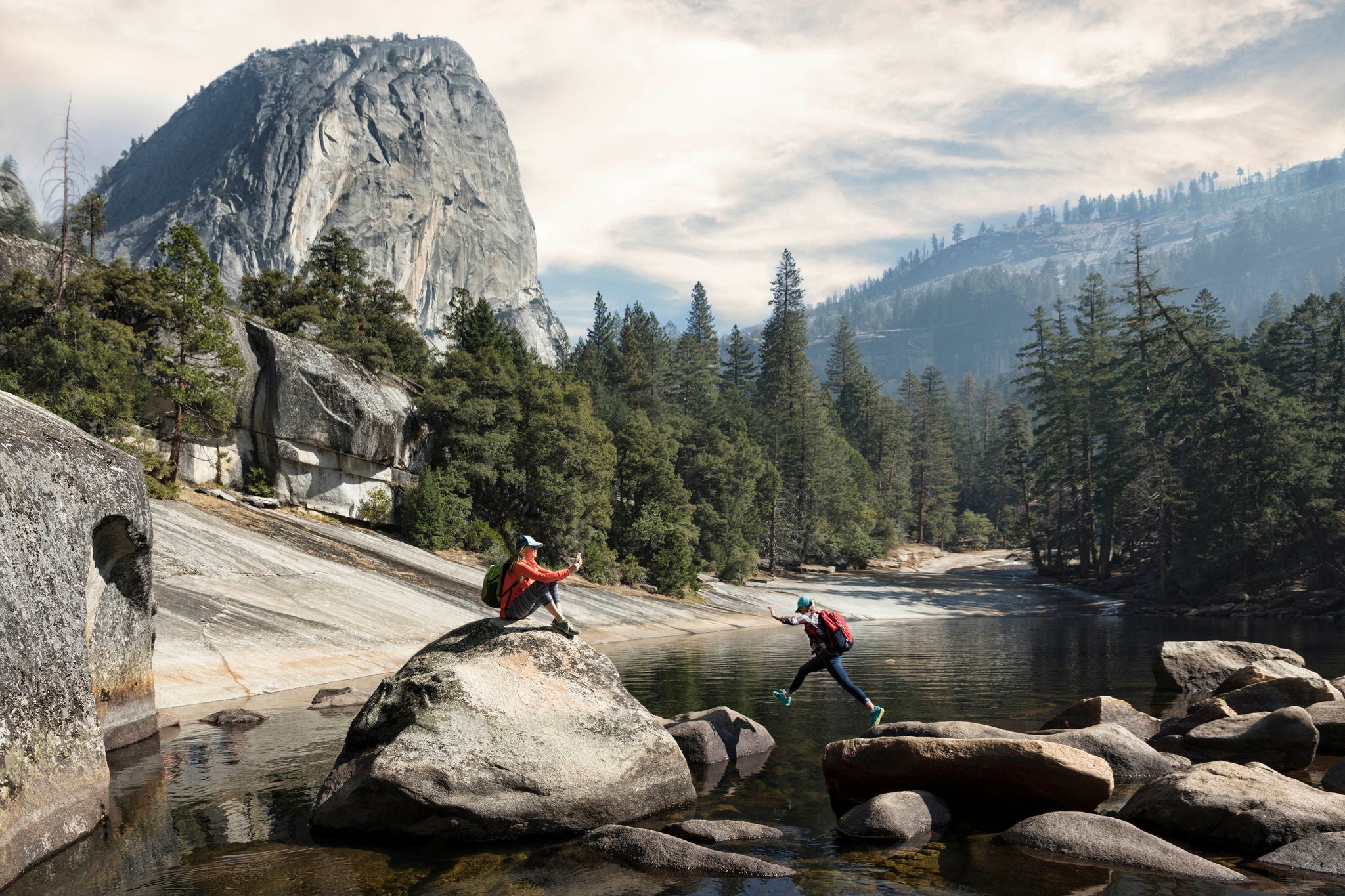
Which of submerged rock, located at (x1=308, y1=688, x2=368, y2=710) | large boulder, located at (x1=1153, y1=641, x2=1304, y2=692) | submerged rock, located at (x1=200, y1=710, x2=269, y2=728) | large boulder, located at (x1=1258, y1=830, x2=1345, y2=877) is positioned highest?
large boulder, located at (x1=1258, y1=830, x2=1345, y2=877)

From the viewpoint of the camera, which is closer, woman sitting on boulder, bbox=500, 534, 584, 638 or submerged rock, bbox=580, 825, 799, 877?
submerged rock, bbox=580, 825, 799, 877

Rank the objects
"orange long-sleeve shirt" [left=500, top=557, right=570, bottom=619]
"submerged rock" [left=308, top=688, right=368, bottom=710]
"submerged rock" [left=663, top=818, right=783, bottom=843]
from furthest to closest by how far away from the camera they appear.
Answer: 1. "submerged rock" [left=308, top=688, right=368, bottom=710]
2. "orange long-sleeve shirt" [left=500, top=557, right=570, bottom=619]
3. "submerged rock" [left=663, top=818, right=783, bottom=843]

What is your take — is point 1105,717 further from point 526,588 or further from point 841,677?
point 526,588

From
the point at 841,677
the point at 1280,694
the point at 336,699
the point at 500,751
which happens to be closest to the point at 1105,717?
the point at 1280,694

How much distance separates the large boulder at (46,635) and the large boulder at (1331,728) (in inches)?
708

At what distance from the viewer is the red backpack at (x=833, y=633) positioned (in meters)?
14.8

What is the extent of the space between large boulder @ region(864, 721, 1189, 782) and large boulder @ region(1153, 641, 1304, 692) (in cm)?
986

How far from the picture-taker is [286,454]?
4475 cm

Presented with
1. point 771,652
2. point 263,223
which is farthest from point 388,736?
→ point 263,223

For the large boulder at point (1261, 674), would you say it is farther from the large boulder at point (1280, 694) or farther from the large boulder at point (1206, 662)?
the large boulder at point (1206, 662)

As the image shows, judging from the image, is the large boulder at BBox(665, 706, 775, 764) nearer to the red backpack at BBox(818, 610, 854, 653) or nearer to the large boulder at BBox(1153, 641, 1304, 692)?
the red backpack at BBox(818, 610, 854, 653)

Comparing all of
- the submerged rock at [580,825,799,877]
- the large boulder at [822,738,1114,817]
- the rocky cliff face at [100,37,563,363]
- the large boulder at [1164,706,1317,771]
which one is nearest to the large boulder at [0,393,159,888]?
the submerged rock at [580,825,799,877]

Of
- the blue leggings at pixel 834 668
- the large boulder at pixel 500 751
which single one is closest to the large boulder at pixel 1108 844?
the large boulder at pixel 500 751

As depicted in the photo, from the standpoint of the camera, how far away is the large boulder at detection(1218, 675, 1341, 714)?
16078 millimetres
